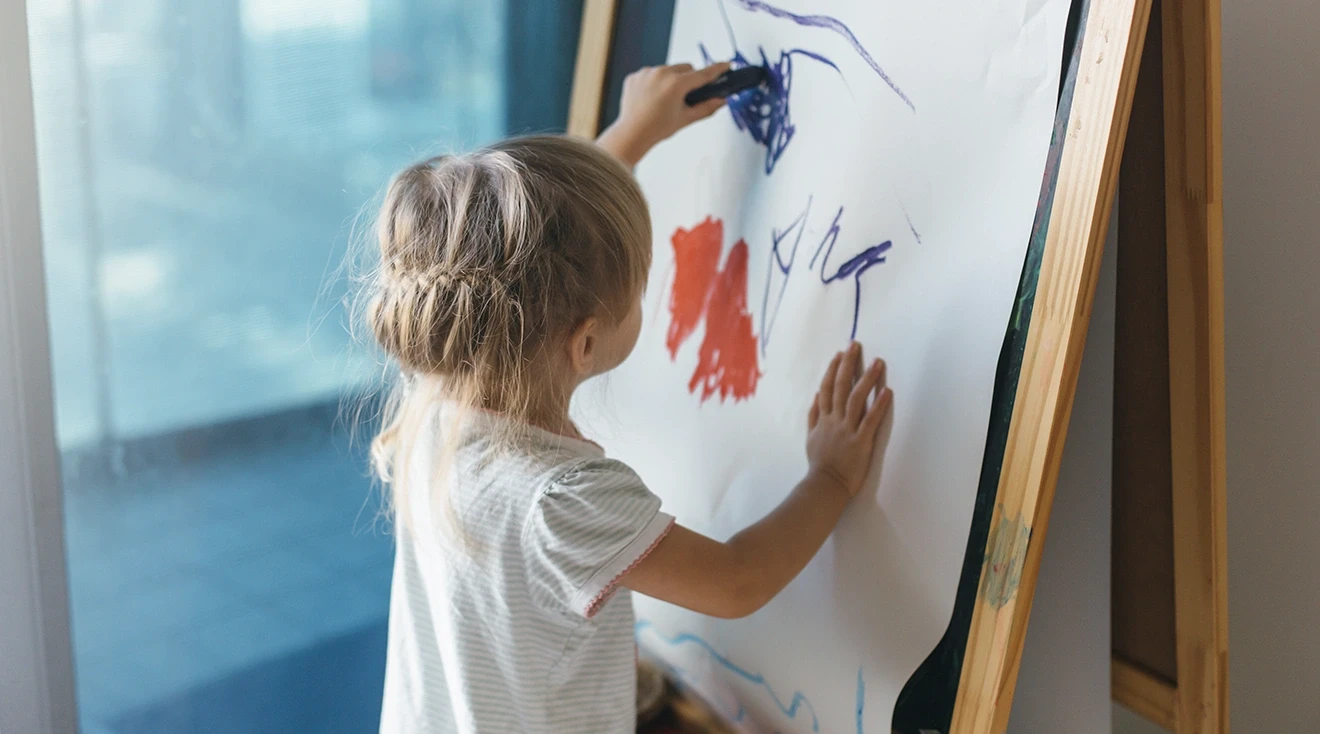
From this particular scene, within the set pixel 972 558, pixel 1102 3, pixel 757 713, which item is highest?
pixel 1102 3

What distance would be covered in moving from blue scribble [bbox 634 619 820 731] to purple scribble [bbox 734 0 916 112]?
54 centimetres

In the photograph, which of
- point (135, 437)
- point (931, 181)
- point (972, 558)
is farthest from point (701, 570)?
point (135, 437)

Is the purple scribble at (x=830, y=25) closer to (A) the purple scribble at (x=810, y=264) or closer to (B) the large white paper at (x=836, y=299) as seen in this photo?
(B) the large white paper at (x=836, y=299)

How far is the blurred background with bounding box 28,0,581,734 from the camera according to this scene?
104 centimetres

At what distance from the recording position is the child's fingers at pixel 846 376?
917 millimetres

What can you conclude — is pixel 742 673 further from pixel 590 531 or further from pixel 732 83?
pixel 732 83

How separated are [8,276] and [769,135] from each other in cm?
74

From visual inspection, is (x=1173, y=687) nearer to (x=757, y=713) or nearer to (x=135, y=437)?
(x=757, y=713)

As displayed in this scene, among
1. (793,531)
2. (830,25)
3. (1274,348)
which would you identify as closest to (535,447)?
(793,531)

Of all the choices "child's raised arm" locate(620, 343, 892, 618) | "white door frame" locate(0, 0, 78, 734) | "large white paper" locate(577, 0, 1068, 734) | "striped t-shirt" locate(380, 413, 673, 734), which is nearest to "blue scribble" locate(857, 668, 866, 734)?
"large white paper" locate(577, 0, 1068, 734)

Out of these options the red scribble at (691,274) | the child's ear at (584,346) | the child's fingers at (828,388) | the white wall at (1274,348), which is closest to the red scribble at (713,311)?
the red scribble at (691,274)

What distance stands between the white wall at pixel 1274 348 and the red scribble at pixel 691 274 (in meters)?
0.49

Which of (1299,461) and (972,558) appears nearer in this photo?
(972,558)

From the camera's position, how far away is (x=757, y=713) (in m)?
1.03
